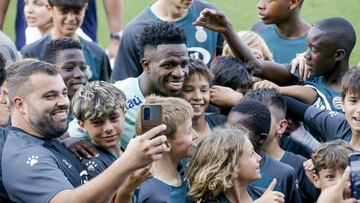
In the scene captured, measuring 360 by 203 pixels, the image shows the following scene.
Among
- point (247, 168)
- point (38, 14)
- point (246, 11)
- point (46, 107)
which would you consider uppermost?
point (46, 107)

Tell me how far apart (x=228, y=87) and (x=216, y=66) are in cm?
18

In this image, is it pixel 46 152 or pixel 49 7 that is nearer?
pixel 46 152

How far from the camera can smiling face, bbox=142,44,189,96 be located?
732cm

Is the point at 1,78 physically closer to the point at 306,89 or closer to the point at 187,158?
the point at 187,158

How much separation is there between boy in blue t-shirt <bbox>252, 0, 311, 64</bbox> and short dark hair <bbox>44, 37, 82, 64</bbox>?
1.69m

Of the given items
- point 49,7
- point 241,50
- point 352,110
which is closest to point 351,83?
point 352,110

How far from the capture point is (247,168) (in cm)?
621

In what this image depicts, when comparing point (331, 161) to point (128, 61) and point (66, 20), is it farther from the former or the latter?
point (66, 20)

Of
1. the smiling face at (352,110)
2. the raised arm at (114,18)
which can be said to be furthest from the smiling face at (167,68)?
the raised arm at (114,18)

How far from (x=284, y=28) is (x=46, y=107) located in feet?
10.3

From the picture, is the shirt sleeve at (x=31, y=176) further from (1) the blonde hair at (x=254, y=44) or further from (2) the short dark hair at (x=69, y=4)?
(2) the short dark hair at (x=69, y=4)

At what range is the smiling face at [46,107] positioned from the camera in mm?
6223

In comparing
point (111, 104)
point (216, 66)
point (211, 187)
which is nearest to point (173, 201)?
point (211, 187)

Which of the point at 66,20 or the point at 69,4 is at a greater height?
the point at 69,4
